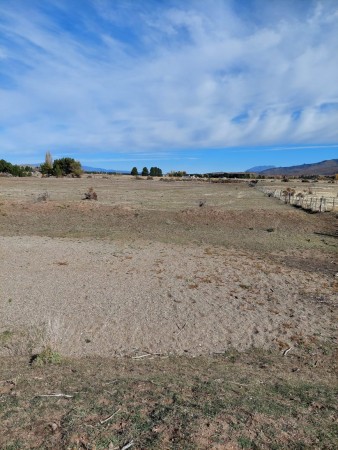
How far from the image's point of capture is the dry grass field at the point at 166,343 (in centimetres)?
393

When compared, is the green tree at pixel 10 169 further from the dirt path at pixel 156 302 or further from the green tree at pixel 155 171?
the dirt path at pixel 156 302

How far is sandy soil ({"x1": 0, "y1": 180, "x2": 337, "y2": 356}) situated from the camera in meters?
7.31

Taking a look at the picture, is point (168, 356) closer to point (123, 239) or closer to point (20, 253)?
point (20, 253)

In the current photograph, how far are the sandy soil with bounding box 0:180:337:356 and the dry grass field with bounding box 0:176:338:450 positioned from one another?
43 mm

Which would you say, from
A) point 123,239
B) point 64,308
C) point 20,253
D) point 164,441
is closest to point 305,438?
point 164,441

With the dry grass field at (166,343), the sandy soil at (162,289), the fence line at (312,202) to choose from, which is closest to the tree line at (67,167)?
the fence line at (312,202)

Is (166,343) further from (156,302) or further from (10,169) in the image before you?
(10,169)

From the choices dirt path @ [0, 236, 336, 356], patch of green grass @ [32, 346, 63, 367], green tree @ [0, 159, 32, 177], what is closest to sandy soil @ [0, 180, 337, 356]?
dirt path @ [0, 236, 336, 356]

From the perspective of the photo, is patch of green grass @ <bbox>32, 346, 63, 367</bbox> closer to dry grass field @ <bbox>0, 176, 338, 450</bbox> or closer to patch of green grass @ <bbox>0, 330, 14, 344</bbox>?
dry grass field @ <bbox>0, 176, 338, 450</bbox>

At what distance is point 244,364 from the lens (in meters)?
6.31

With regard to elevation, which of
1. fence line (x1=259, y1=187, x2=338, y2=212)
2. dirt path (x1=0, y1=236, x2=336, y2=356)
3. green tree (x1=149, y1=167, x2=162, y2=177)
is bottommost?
dirt path (x1=0, y1=236, x2=336, y2=356)

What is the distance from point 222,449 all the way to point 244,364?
2.86 meters

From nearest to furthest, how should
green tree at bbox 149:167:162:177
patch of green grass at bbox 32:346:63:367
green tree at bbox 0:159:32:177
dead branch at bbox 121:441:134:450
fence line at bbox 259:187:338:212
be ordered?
dead branch at bbox 121:441:134:450 → patch of green grass at bbox 32:346:63:367 → fence line at bbox 259:187:338:212 → green tree at bbox 0:159:32:177 → green tree at bbox 149:167:162:177

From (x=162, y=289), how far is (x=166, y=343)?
299 centimetres
